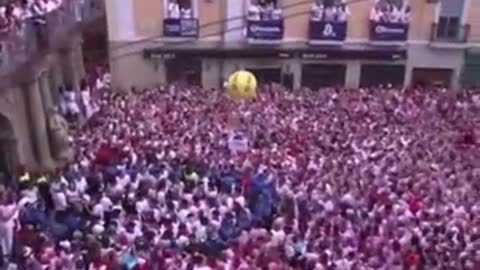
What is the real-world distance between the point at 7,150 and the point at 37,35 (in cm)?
301

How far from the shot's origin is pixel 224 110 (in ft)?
92.8

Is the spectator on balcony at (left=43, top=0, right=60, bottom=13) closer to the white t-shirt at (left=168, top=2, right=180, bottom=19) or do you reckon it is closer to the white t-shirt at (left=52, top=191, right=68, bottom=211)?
the white t-shirt at (left=52, top=191, right=68, bottom=211)

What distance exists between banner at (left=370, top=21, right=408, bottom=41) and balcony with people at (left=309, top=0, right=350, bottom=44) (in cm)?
105

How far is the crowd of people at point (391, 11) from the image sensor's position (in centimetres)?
3559

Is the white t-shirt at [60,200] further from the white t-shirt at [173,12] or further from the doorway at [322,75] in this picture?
the doorway at [322,75]

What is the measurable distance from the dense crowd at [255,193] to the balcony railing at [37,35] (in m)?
2.65

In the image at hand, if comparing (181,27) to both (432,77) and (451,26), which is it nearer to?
(432,77)

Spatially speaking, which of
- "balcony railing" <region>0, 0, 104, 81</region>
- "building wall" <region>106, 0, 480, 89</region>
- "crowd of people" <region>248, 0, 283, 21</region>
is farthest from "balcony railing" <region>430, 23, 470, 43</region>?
"balcony railing" <region>0, 0, 104, 81</region>

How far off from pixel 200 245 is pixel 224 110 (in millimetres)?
9821

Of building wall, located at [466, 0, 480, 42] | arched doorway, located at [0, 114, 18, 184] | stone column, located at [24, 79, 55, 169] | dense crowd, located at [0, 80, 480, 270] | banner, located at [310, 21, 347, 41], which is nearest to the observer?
dense crowd, located at [0, 80, 480, 270]

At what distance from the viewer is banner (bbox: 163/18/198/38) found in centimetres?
3522

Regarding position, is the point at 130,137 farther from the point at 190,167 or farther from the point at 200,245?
the point at 200,245

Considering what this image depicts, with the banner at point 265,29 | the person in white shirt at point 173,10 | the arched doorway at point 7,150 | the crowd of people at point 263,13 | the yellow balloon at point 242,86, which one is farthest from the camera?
the banner at point 265,29

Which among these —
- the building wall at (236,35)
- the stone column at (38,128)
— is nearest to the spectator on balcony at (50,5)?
the stone column at (38,128)
